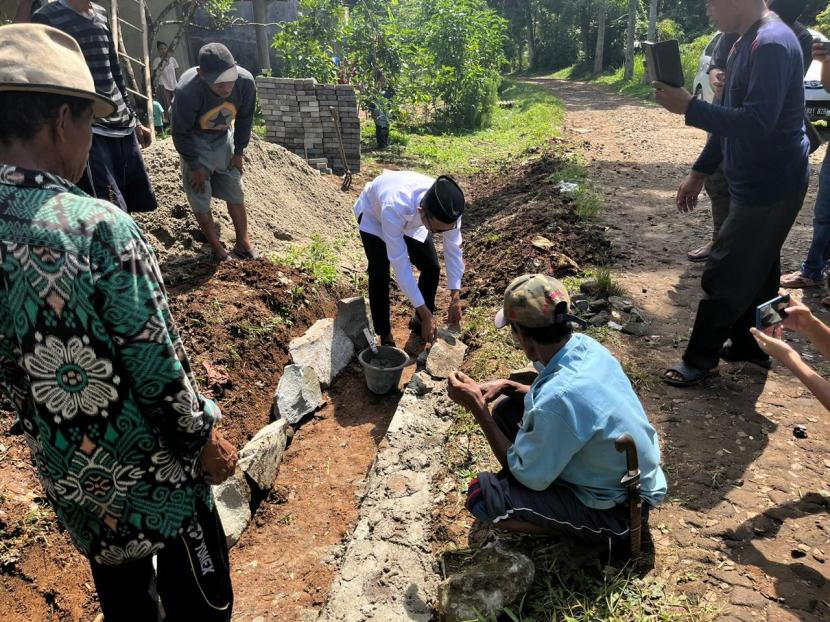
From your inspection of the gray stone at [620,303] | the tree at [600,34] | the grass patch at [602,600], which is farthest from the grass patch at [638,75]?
the grass patch at [602,600]

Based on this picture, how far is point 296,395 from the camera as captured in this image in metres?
4.02

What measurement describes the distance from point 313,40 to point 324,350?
803cm

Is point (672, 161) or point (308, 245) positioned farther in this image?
point (672, 161)

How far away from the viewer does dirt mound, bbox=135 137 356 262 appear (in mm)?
5207

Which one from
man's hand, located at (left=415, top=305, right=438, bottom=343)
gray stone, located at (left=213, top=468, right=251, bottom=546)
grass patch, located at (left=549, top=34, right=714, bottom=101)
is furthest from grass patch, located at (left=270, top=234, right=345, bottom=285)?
grass patch, located at (left=549, top=34, right=714, bottom=101)

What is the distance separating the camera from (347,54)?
36.7ft

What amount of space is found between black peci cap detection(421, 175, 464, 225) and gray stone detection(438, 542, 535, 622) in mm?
1893

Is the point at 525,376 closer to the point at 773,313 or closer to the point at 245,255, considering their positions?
the point at 773,313

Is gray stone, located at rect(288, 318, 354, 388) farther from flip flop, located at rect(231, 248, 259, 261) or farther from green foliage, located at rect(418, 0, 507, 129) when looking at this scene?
green foliage, located at rect(418, 0, 507, 129)

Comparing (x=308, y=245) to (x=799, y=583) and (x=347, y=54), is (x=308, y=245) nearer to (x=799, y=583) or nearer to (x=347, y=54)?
(x=799, y=583)

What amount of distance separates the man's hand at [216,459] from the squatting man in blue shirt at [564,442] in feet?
3.45

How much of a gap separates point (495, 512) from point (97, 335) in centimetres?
161

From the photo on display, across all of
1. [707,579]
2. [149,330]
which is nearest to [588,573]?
[707,579]

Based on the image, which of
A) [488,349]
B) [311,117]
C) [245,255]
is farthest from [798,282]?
[311,117]
